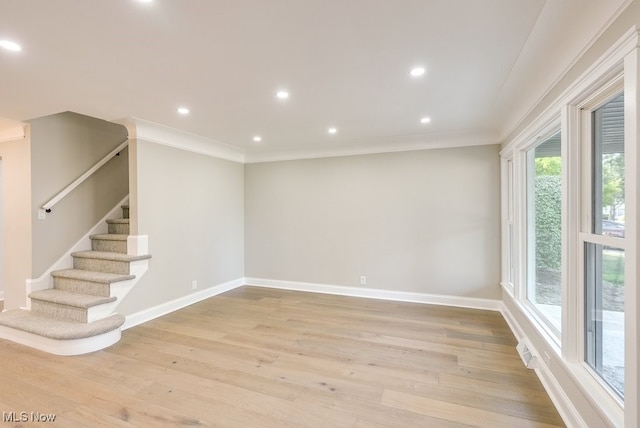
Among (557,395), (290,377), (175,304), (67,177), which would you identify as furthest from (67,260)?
(557,395)

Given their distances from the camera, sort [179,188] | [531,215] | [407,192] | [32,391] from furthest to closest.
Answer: [407,192] → [179,188] → [531,215] → [32,391]

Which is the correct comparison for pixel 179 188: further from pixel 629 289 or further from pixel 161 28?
pixel 629 289

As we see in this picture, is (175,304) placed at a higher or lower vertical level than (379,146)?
lower

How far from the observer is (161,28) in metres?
1.71

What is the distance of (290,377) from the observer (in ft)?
7.88

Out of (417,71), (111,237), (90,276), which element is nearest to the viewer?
(417,71)

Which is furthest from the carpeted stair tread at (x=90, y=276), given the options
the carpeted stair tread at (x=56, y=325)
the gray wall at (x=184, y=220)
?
the carpeted stair tread at (x=56, y=325)

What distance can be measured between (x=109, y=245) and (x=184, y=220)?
96 cm

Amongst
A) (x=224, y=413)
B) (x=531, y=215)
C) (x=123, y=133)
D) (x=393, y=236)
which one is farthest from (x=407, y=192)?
(x=123, y=133)

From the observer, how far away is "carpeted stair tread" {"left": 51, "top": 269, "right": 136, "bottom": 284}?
324 centimetres

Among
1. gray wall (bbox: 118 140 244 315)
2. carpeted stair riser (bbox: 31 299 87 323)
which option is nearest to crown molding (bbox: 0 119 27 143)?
gray wall (bbox: 118 140 244 315)

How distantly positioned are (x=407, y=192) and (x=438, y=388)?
108 inches

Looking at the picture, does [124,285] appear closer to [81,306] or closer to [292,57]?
[81,306]

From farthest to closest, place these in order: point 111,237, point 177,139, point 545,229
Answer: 1. point 177,139
2. point 111,237
3. point 545,229
